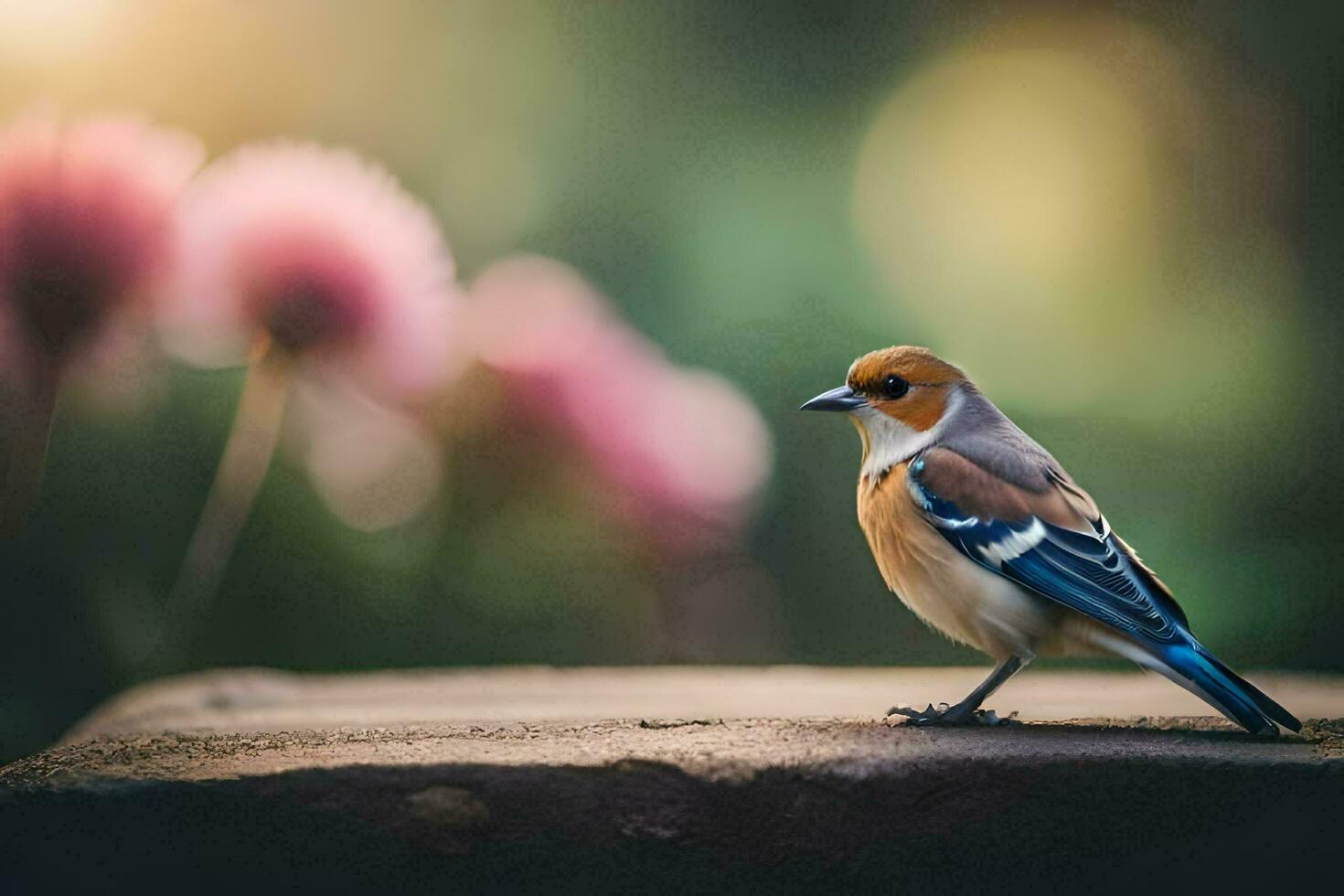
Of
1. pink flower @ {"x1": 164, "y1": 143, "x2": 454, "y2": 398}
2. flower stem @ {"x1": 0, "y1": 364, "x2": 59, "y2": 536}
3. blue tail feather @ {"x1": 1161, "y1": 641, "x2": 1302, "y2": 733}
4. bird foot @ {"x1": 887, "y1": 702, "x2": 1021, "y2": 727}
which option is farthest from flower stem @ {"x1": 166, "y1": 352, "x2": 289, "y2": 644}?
blue tail feather @ {"x1": 1161, "y1": 641, "x2": 1302, "y2": 733}

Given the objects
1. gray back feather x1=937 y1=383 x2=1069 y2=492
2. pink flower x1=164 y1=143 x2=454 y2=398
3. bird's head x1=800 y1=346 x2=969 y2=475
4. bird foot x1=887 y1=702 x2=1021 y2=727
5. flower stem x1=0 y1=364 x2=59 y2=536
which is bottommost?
bird foot x1=887 y1=702 x2=1021 y2=727

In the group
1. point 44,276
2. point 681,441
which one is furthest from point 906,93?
point 44,276

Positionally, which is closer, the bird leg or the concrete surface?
the concrete surface

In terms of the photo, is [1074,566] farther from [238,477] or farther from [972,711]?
[238,477]

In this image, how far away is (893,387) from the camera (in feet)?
3.56

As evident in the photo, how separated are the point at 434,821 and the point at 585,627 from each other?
0.66 m

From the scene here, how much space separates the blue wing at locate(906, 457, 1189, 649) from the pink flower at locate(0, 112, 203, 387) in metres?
0.55

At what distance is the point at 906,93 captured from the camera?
5.79 ft

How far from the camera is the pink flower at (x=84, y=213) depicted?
2.94ft

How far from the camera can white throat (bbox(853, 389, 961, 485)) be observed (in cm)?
108

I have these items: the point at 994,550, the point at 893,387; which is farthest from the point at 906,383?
the point at 994,550

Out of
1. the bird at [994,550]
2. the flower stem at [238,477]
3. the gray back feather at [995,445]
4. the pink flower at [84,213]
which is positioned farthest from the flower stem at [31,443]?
the gray back feather at [995,445]

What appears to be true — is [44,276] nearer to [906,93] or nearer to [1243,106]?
[906,93]

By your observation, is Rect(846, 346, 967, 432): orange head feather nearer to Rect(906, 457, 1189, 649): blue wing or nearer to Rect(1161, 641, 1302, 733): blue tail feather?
Rect(906, 457, 1189, 649): blue wing
